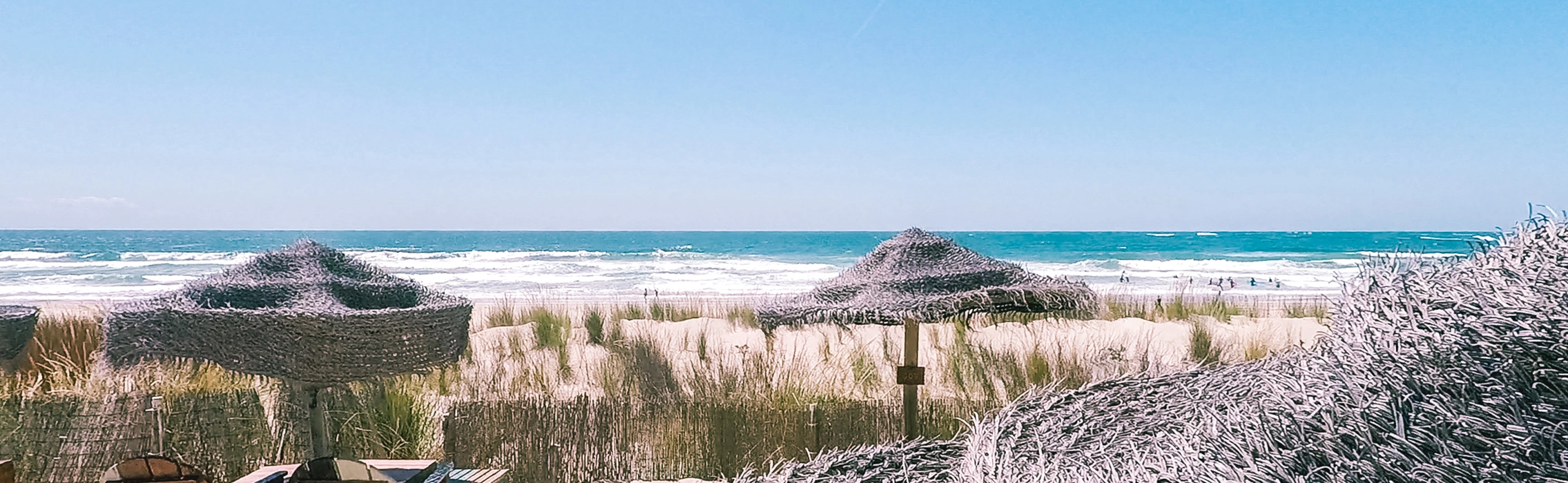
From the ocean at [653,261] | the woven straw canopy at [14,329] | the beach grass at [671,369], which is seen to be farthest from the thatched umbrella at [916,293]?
the ocean at [653,261]

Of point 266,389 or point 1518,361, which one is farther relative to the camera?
point 266,389

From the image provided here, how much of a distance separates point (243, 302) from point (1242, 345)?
24.1ft

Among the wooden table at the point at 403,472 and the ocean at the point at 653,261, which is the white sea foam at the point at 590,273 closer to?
the ocean at the point at 653,261

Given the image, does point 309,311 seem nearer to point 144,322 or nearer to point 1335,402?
point 144,322

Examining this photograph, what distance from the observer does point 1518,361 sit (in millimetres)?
977

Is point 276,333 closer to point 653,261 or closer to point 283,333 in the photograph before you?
point 283,333

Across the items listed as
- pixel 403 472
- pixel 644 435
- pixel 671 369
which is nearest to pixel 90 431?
pixel 403 472

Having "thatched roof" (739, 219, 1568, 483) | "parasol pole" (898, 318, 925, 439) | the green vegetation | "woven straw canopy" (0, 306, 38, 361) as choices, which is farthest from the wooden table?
the green vegetation

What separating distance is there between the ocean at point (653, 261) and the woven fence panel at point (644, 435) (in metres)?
10.6

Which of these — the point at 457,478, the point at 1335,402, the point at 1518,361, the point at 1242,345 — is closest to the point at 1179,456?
the point at 1335,402

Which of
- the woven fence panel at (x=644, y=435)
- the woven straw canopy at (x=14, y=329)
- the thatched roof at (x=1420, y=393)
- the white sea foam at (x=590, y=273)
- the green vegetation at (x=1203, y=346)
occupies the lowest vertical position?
the white sea foam at (x=590, y=273)

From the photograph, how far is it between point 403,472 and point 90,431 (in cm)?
251

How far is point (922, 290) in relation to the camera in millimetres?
5121

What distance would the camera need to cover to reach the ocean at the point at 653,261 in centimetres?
2569
